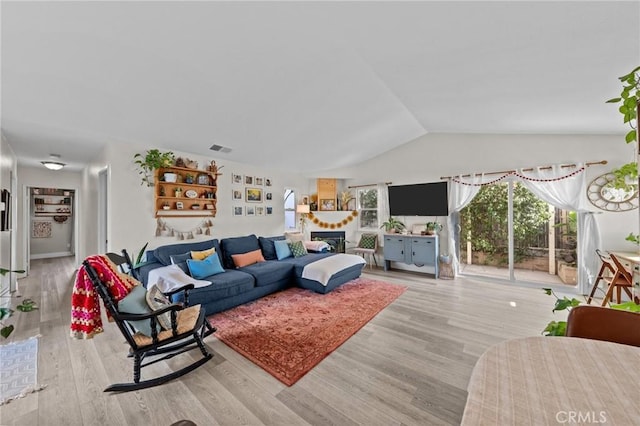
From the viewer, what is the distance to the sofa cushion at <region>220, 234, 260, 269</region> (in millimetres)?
4098

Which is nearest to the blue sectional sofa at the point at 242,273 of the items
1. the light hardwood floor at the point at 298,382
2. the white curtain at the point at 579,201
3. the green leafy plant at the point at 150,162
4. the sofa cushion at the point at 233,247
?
the sofa cushion at the point at 233,247

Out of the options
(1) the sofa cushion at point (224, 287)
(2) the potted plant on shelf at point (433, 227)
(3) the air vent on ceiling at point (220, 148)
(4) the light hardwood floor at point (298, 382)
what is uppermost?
(3) the air vent on ceiling at point (220, 148)

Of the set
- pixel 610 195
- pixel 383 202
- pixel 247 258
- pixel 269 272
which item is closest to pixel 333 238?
pixel 383 202

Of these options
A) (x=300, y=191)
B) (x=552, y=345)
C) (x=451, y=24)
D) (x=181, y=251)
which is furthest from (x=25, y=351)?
(x=300, y=191)

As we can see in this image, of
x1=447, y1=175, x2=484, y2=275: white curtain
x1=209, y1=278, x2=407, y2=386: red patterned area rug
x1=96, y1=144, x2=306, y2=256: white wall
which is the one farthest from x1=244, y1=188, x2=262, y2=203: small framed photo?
x1=447, y1=175, x2=484, y2=275: white curtain

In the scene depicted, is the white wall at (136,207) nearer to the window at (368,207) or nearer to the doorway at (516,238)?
the window at (368,207)

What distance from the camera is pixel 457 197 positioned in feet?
16.1

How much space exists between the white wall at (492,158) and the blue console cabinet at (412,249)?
41cm

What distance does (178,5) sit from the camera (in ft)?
5.38

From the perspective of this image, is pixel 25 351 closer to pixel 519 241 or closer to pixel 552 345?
pixel 552 345

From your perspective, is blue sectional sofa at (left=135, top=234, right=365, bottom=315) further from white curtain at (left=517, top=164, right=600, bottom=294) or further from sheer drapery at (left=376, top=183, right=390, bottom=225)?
white curtain at (left=517, top=164, right=600, bottom=294)

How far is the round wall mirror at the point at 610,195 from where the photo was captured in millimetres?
3543

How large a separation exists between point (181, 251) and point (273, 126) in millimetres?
2297

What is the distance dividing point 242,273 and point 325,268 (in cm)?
125
